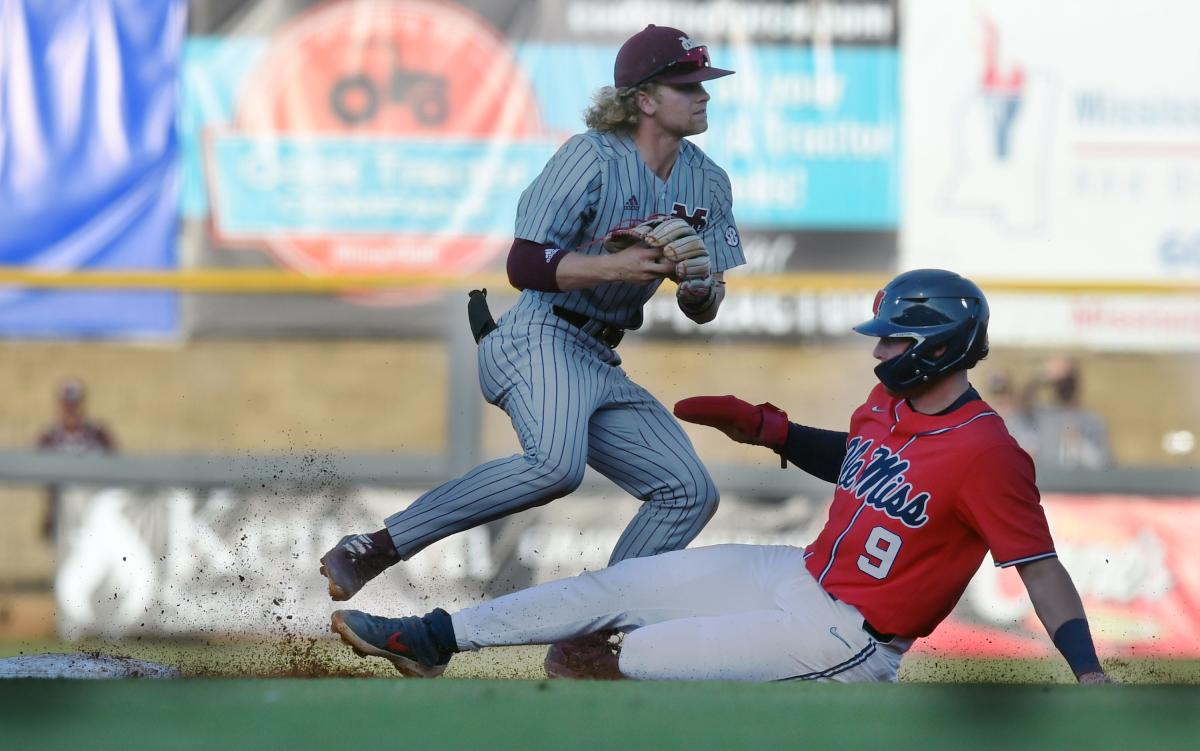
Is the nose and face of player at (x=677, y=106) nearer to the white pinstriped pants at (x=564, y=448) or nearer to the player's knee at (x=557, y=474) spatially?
the white pinstriped pants at (x=564, y=448)

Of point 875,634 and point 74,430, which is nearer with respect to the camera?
point 875,634

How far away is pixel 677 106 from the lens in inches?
142

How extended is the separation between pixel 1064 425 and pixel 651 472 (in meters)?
5.17

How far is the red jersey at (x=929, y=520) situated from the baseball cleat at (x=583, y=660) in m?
0.67

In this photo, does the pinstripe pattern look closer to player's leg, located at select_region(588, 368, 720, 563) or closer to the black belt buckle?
player's leg, located at select_region(588, 368, 720, 563)

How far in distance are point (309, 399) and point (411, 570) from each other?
6.04 feet

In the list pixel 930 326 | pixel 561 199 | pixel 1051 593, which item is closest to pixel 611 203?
pixel 561 199

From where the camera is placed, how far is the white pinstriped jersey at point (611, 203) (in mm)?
3516

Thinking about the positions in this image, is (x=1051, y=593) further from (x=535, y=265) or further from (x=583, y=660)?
Answer: (x=535, y=265)

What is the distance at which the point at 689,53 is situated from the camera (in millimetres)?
3631

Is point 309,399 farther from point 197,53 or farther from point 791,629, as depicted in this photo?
point 791,629

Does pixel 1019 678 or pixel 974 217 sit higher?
pixel 974 217

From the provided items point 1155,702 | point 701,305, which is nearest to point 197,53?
point 701,305

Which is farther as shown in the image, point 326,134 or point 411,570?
point 326,134
